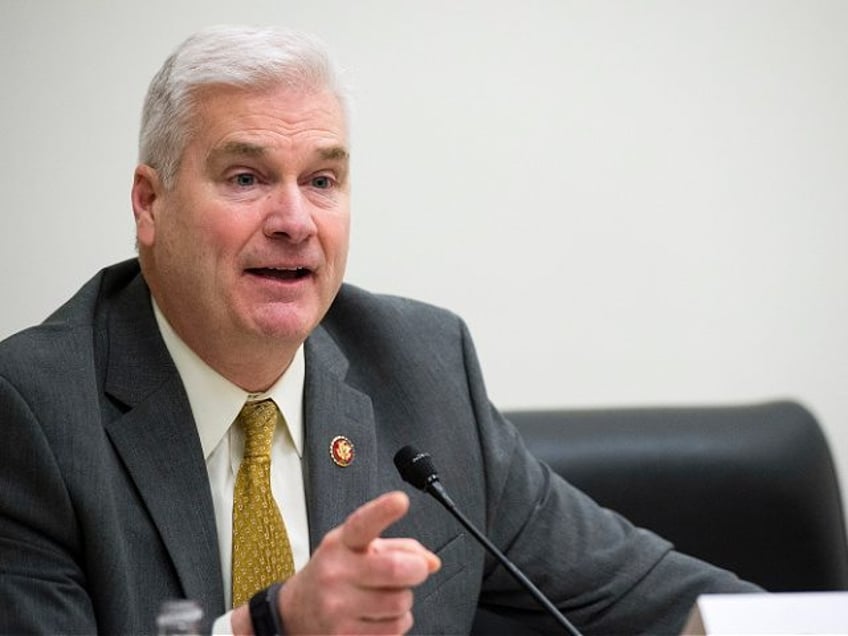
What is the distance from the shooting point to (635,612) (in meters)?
2.32

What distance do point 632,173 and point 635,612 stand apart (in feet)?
3.77

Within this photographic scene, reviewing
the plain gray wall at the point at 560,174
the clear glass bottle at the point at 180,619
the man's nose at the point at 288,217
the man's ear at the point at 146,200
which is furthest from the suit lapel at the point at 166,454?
the plain gray wall at the point at 560,174

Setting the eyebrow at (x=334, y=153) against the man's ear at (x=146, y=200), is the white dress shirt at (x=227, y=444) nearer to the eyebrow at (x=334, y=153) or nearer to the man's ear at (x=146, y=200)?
the man's ear at (x=146, y=200)

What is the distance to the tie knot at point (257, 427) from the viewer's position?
2088 millimetres

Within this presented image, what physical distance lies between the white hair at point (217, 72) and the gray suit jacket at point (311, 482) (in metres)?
0.25

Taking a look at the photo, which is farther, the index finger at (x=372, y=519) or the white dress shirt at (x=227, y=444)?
the white dress shirt at (x=227, y=444)

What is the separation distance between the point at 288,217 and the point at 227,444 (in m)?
0.37

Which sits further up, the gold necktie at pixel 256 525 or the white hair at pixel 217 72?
the white hair at pixel 217 72

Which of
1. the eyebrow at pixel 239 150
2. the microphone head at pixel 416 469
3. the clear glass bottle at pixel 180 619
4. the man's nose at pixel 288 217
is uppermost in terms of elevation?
the eyebrow at pixel 239 150

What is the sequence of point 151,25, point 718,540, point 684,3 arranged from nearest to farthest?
point 718,540 → point 151,25 → point 684,3

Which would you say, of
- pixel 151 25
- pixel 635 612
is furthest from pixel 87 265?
pixel 635 612

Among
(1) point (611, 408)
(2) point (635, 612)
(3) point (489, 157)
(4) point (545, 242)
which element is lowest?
(2) point (635, 612)

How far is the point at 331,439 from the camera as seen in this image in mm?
2158

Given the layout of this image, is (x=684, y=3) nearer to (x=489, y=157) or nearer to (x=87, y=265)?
(x=489, y=157)
